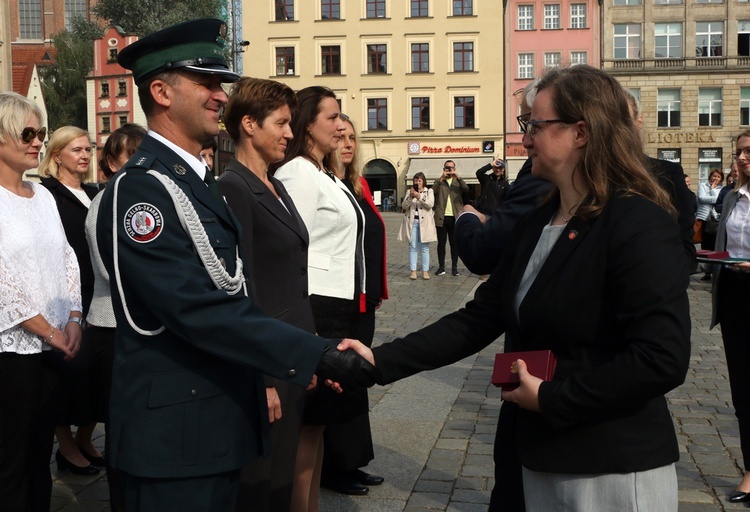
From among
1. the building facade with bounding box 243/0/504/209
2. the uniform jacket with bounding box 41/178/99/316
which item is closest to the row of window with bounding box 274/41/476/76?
the building facade with bounding box 243/0/504/209

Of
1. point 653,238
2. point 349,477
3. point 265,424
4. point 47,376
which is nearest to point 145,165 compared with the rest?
point 265,424

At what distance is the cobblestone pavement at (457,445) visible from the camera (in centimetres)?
499

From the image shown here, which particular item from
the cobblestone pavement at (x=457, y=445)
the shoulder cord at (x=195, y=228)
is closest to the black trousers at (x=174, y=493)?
the shoulder cord at (x=195, y=228)

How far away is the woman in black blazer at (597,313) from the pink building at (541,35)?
53.5m

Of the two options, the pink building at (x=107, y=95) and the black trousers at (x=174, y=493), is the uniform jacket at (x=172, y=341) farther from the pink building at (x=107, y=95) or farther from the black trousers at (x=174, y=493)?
the pink building at (x=107, y=95)

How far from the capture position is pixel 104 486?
5.25m

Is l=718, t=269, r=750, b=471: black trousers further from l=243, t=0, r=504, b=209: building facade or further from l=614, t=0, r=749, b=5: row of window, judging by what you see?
l=614, t=0, r=749, b=5: row of window

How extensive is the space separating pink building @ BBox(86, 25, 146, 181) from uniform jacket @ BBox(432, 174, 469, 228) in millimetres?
48224

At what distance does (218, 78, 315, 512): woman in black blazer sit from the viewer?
3.67 metres

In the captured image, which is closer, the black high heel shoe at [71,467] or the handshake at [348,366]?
the handshake at [348,366]

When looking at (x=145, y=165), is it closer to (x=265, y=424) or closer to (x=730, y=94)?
(x=265, y=424)

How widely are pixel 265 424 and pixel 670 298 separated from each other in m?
1.30


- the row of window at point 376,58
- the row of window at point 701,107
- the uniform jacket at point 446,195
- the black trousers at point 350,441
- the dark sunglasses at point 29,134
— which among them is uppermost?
the row of window at point 376,58

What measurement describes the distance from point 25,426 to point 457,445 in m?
2.92
